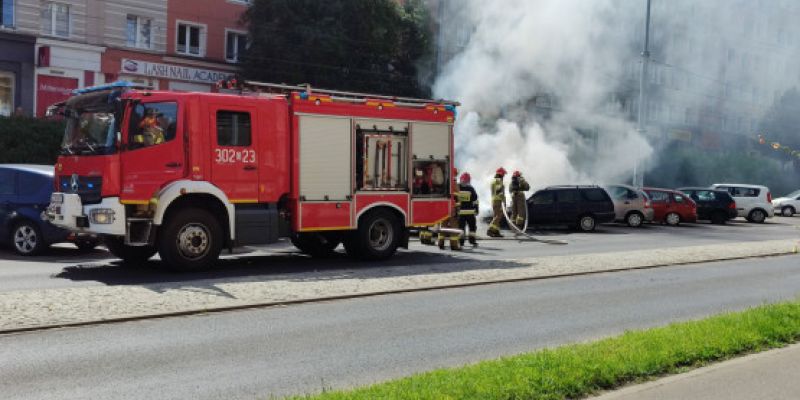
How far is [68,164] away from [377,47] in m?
23.7

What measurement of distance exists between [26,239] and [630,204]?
786 inches

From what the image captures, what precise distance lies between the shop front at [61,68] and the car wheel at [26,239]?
1633 cm

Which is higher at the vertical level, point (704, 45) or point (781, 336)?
point (704, 45)

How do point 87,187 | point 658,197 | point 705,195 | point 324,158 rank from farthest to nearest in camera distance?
point 705,195
point 658,197
point 324,158
point 87,187

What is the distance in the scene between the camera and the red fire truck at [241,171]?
1230cm

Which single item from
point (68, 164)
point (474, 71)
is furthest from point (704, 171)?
point (68, 164)

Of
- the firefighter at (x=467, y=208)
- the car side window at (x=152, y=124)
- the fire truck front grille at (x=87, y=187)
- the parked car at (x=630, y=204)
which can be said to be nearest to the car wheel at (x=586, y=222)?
the parked car at (x=630, y=204)

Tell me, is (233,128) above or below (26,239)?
above

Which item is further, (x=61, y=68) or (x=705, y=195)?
(x=705, y=195)

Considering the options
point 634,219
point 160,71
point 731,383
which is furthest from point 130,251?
point 160,71

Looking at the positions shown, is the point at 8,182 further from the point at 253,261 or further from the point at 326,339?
the point at 326,339

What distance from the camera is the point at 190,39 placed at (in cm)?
3506

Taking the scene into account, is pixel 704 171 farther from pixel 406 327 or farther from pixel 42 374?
pixel 42 374

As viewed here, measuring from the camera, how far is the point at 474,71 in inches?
→ 1332
